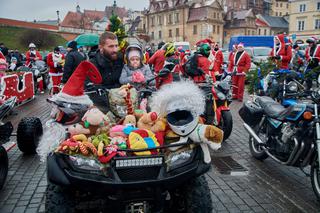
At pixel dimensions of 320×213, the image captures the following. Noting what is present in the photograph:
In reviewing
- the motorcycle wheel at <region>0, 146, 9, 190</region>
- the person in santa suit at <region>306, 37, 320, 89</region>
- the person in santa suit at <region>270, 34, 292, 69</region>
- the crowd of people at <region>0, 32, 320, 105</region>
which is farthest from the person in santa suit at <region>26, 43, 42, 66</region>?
the person in santa suit at <region>306, 37, 320, 89</region>

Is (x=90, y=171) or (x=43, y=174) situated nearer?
(x=90, y=171)

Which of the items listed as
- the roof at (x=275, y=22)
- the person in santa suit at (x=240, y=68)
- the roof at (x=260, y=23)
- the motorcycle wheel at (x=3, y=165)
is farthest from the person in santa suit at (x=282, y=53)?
the roof at (x=275, y=22)

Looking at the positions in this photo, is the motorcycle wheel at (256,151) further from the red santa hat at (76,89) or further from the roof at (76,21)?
the roof at (76,21)

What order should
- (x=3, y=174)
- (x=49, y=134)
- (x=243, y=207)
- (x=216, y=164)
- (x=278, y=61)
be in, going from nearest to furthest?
(x=49, y=134) → (x=243, y=207) → (x=3, y=174) → (x=216, y=164) → (x=278, y=61)

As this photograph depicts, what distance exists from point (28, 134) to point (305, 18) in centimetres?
6703

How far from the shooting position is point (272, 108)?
4875mm

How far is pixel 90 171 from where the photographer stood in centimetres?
269

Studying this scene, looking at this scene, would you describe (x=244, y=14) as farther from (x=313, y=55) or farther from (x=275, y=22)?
(x=313, y=55)

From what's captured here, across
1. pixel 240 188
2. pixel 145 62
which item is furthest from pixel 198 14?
pixel 240 188

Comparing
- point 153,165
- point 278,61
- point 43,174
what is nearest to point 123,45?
point 43,174

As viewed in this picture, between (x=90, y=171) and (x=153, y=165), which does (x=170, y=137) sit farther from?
(x=90, y=171)

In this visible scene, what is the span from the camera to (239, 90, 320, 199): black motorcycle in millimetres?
3963

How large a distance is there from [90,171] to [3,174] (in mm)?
2316

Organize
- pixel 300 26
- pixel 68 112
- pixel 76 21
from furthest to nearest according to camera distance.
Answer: pixel 76 21
pixel 300 26
pixel 68 112
